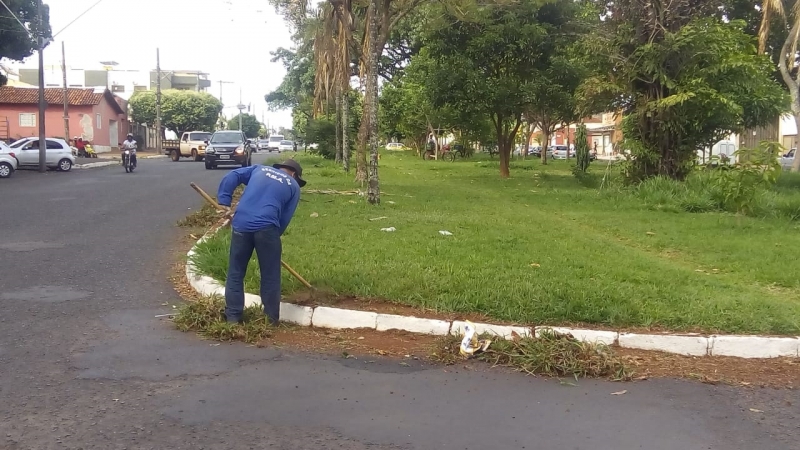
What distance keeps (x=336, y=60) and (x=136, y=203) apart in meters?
6.76

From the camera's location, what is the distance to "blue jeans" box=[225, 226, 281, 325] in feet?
20.0

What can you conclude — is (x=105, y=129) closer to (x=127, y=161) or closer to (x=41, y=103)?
(x=41, y=103)

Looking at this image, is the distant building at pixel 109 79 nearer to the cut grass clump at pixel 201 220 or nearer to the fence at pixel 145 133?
the fence at pixel 145 133

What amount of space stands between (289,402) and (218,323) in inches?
65.9

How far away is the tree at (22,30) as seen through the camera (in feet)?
83.3

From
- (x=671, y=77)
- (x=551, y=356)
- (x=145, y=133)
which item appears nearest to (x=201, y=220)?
(x=551, y=356)

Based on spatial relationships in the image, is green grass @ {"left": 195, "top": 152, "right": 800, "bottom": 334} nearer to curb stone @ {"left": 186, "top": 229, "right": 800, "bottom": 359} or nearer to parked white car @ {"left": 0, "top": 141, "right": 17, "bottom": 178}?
curb stone @ {"left": 186, "top": 229, "right": 800, "bottom": 359}

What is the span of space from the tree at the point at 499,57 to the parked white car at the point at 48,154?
15.7 meters

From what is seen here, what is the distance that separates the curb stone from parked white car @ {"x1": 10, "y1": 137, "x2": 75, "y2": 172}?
25.1 meters

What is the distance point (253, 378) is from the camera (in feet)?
16.4

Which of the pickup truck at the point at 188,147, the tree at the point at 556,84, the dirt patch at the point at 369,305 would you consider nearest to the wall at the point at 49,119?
the pickup truck at the point at 188,147

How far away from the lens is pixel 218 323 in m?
6.00

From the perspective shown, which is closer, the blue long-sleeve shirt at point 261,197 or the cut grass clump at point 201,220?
the blue long-sleeve shirt at point 261,197

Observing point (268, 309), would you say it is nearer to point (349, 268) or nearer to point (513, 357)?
point (349, 268)
